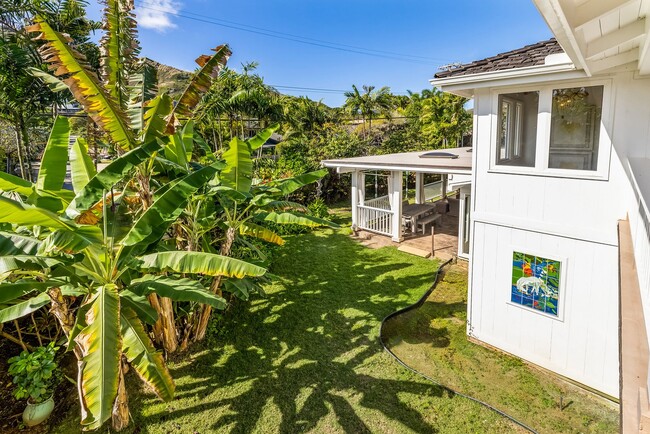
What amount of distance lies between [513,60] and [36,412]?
31.6 ft

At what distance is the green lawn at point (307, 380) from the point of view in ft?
17.4

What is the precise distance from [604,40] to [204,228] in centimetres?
647

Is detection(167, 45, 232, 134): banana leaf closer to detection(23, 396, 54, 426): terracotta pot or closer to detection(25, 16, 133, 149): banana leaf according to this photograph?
detection(25, 16, 133, 149): banana leaf

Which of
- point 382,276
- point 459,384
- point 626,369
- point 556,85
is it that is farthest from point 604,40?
point 382,276

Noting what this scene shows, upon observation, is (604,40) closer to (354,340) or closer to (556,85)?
(556,85)

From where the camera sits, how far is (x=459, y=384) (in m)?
6.13

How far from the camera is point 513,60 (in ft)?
20.0

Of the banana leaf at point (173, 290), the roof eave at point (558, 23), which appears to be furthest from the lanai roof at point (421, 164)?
the banana leaf at point (173, 290)

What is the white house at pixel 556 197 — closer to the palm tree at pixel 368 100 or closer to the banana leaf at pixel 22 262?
the banana leaf at pixel 22 262

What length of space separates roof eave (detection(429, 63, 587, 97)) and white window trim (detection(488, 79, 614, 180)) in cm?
27

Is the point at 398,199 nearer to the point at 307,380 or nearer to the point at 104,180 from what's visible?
the point at 307,380

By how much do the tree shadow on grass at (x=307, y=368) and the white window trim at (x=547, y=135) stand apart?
4.25 metres

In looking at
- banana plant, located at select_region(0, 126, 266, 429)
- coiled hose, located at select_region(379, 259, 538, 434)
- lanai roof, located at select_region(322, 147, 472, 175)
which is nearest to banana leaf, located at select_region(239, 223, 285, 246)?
banana plant, located at select_region(0, 126, 266, 429)

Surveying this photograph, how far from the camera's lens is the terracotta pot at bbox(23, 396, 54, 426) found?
5062 millimetres
